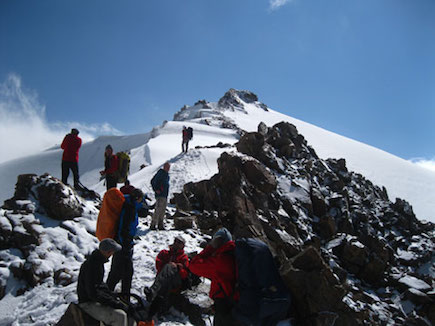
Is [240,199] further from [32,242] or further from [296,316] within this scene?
[32,242]

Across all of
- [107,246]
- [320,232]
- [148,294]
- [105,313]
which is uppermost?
[107,246]

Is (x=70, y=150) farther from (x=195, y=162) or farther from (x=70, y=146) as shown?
(x=195, y=162)

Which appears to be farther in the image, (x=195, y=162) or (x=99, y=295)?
(x=195, y=162)

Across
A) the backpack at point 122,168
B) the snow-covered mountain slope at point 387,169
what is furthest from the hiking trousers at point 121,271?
the snow-covered mountain slope at point 387,169

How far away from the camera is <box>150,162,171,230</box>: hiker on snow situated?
9.39 metres

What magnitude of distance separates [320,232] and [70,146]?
49.7 feet

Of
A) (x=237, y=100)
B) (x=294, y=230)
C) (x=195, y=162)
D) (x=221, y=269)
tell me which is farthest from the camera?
(x=237, y=100)

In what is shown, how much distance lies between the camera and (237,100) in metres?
93.9

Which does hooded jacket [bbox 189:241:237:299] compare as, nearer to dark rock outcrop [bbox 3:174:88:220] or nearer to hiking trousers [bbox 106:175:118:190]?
dark rock outcrop [bbox 3:174:88:220]

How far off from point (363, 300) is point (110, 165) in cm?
1381

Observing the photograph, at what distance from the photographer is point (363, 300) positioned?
12.4 m

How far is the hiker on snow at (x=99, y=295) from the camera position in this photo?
388 centimetres

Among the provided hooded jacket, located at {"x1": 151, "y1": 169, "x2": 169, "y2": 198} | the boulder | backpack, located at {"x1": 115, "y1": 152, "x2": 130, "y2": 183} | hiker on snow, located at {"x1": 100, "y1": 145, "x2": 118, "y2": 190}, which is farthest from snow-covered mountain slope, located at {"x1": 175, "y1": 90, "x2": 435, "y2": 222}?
hiker on snow, located at {"x1": 100, "y1": 145, "x2": 118, "y2": 190}

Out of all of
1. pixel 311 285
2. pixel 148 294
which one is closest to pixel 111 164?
pixel 148 294
